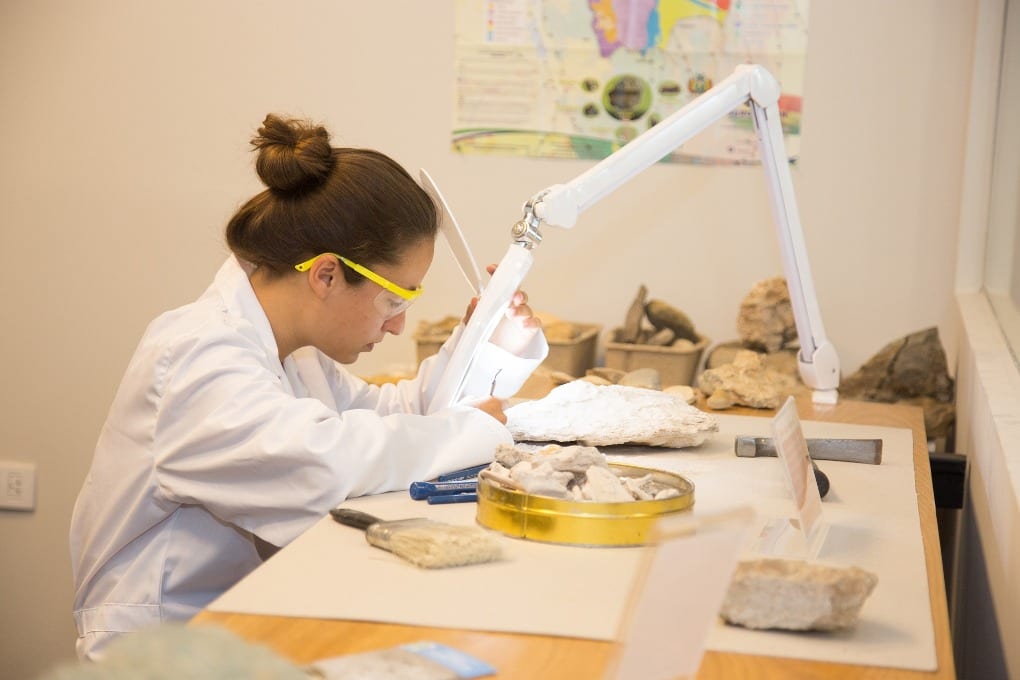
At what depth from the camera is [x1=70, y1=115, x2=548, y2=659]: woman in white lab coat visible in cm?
135

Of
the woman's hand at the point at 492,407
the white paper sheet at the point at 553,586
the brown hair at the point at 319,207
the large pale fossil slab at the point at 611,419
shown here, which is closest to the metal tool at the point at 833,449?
the large pale fossil slab at the point at 611,419

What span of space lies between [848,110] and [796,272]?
71 cm

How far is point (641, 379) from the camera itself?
85.8 inches

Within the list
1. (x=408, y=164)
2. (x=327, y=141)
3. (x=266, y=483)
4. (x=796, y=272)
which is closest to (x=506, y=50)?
(x=408, y=164)

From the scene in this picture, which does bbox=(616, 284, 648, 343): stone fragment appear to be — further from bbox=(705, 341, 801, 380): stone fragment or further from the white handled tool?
the white handled tool

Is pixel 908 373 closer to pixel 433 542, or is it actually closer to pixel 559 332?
pixel 559 332

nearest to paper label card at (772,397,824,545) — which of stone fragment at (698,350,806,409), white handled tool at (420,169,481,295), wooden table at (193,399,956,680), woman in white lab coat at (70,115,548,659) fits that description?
wooden table at (193,399,956,680)

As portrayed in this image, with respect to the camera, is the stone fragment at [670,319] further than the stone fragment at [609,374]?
Yes

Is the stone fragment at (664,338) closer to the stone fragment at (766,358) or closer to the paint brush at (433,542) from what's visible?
the stone fragment at (766,358)

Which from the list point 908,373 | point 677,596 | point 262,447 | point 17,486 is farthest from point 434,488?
point 17,486

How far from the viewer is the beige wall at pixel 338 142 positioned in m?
2.57

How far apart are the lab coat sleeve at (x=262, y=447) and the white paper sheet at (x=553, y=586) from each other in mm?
47

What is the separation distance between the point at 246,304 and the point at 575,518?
0.65 m

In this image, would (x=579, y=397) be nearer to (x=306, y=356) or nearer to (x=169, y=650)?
(x=306, y=356)
